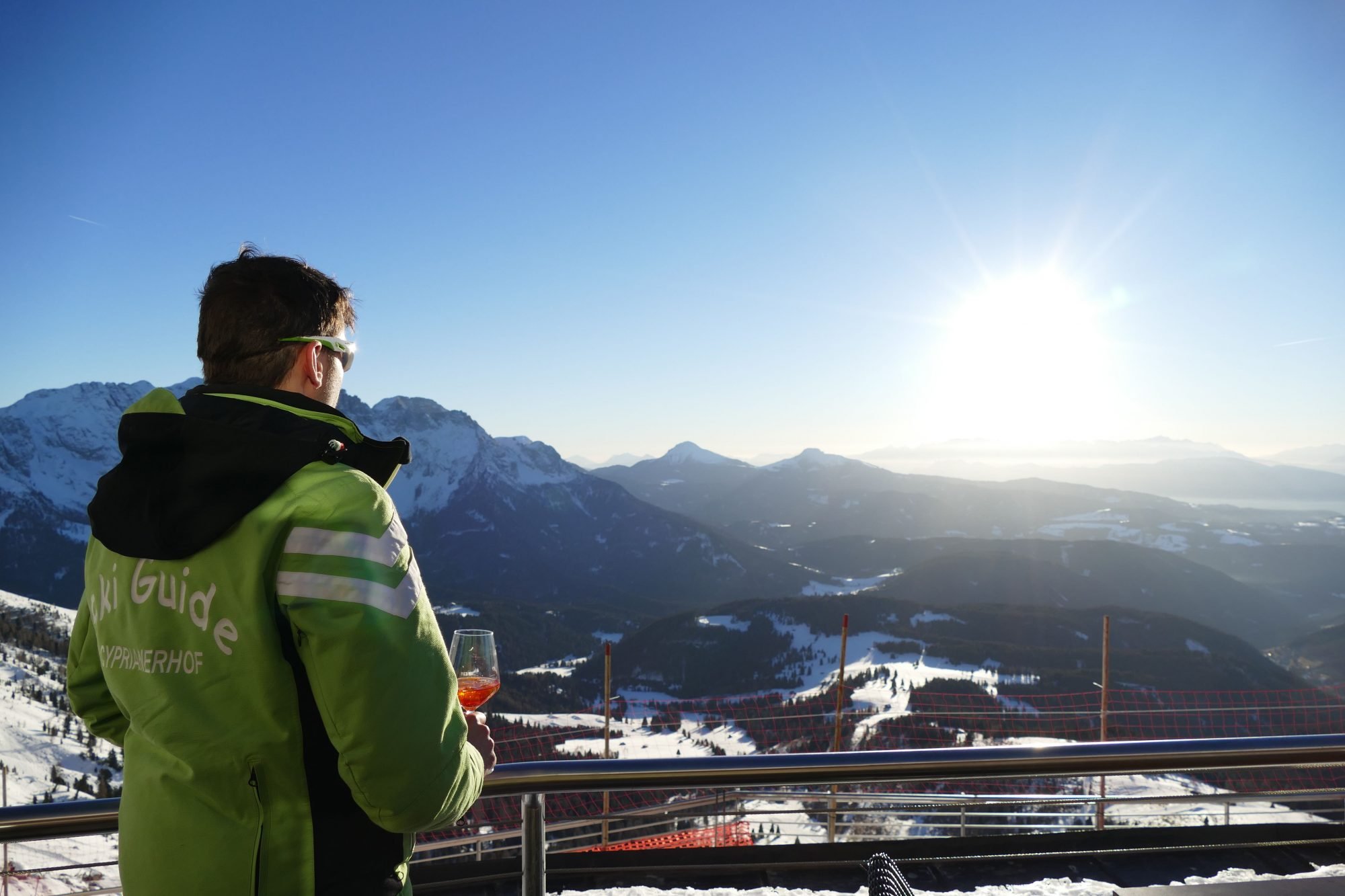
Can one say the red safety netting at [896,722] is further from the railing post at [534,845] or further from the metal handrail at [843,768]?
the metal handrail at [843,768]

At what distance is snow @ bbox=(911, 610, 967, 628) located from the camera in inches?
5059

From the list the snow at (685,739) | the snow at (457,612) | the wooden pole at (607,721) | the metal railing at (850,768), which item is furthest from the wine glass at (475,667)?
the snow at (457,612)

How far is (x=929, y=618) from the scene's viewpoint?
5113 inches

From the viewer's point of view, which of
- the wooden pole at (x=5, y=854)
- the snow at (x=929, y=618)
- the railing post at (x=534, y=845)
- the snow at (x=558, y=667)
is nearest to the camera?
the railing post at (x=534, y=845)

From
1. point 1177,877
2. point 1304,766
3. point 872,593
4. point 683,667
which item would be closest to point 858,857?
point 1177,877

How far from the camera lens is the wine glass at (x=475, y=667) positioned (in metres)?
1.52

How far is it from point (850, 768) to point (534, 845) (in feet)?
2.38

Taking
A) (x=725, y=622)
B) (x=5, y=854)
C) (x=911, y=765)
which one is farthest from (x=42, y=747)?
(x=725, y=622)

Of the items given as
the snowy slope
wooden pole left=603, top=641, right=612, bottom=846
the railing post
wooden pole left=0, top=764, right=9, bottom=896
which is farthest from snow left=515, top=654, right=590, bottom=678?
the railing post

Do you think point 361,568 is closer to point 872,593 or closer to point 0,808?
point 0,808

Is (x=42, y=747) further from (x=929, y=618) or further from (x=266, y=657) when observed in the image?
(x=929, y=618)

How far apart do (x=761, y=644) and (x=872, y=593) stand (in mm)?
45628

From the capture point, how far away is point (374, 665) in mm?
921

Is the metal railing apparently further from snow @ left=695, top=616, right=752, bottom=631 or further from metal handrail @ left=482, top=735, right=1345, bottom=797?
snow @ left=695, top=616, right=752, bottom=631
